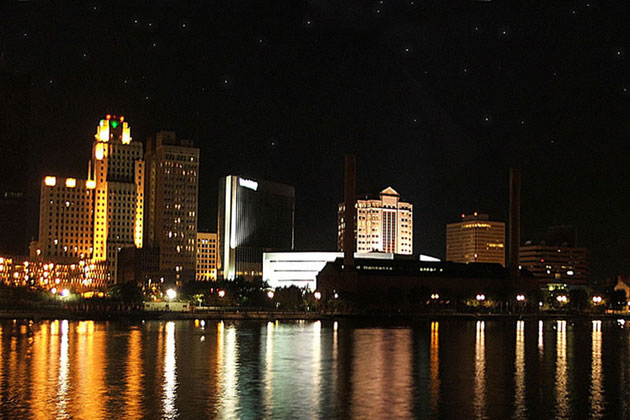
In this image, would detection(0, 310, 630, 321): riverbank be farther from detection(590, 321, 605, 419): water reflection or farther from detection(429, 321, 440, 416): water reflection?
detection(590, 321, 605, 419): water reflection

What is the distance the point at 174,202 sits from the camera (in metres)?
191

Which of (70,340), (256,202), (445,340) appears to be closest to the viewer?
(70,340)

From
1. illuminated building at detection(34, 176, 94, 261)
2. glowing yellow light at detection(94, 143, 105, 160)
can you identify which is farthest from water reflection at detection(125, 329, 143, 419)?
glowing yellow light at detection(94, 143, 105, 160)

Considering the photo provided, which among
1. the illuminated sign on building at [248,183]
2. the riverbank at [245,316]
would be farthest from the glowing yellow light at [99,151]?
the riverbank at [245,316]

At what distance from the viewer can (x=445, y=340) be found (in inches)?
2982

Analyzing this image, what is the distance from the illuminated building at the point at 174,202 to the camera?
189 m

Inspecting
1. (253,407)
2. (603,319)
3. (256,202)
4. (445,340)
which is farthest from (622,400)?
(256,202)

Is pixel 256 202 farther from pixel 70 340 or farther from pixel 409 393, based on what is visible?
pixel 409 393

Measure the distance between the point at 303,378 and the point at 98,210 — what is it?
15984 cm

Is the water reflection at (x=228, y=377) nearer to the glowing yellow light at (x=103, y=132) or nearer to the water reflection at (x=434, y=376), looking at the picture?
the water reflection at (x=434, y=376)

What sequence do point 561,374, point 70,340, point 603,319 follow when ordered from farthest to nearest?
point 603,319 < point 70,340 < point 561,374

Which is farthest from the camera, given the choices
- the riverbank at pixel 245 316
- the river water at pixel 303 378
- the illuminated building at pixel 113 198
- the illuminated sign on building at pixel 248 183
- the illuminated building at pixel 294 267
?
the illuminated building at pixel 113 198

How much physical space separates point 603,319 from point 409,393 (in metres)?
116

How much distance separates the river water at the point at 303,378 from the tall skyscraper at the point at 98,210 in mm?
123623
